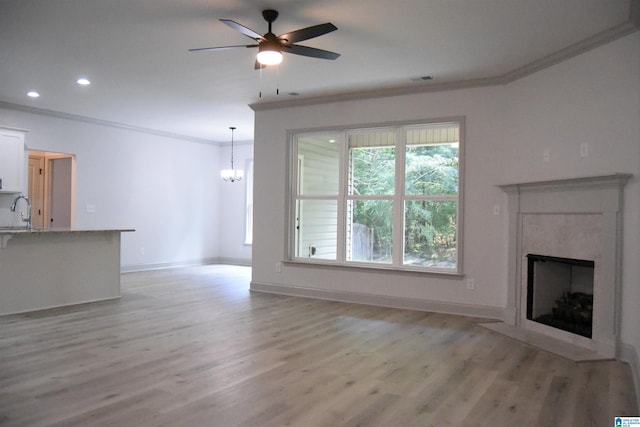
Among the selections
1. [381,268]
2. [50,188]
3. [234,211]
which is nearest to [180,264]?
[234,211]

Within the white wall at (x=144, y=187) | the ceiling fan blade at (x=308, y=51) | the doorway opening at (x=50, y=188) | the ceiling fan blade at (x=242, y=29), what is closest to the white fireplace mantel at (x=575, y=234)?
the ceiling fan blade at (x=308, y=51)

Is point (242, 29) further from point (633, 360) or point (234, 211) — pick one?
point (234, 211)

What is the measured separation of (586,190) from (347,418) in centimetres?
309

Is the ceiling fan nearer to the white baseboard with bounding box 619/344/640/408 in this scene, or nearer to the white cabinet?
the white baseboard with bounding box 619/344/640/408

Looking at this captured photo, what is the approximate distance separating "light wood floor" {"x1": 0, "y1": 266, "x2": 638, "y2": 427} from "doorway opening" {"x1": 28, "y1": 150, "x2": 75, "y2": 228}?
134 inches

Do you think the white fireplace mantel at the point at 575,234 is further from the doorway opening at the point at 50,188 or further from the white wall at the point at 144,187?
the doorway opening at the point at 50,188

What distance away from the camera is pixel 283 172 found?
6.77m

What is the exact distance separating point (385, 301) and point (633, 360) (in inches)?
111

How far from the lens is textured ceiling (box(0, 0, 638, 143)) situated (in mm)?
3682

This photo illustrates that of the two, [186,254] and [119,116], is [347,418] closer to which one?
[119,116]

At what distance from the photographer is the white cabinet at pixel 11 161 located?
682cm

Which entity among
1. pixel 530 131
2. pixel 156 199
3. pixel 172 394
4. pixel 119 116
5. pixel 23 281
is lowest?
pixel 172 394

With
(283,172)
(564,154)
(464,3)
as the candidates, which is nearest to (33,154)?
(283,172)

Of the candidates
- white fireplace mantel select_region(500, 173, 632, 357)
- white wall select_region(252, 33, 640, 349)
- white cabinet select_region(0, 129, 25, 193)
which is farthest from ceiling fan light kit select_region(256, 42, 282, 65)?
white cabinet select_region(0, 129, 25, 193)
